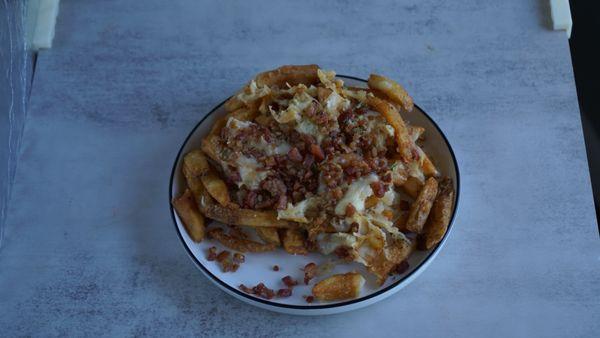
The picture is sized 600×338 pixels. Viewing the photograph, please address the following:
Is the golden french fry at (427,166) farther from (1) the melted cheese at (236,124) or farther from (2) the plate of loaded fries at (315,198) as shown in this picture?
(1) the melted cheese at (236,124)

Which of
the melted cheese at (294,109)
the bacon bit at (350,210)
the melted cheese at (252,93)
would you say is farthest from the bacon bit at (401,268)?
the melted cheese at (252,93)

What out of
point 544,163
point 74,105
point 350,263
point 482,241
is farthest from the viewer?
Result: point 74,105

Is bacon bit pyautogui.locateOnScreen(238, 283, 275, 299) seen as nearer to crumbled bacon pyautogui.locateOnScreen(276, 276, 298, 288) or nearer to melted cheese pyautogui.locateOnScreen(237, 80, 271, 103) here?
crumbled bacon pyautogui.locateOnScreen(276, 276, 298, 288)

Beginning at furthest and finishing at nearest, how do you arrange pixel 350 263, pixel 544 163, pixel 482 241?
1. pixel 544 163
2. pixel 482 241
3. pixel 350 263

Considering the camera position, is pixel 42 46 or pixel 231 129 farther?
pixel 42 46

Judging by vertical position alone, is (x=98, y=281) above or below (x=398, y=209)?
below

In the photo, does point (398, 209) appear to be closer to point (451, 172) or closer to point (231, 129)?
point (451, 172)

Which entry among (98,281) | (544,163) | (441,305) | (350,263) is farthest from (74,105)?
(544,163)
